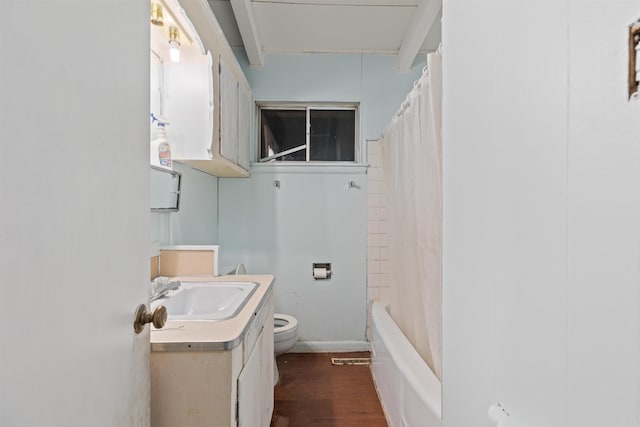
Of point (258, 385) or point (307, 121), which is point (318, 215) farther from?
point (258, 385)

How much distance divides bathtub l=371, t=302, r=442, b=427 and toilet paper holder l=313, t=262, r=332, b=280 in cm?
60

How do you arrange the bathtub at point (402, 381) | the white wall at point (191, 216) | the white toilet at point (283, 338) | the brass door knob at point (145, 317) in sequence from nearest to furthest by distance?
the brass door knob at point (145, 317), the bathtub at point (402, 381), the white wall at point (191, 216), the white toilet at point (283, 338)

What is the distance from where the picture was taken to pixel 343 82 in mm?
2955

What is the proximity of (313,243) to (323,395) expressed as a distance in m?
1.17

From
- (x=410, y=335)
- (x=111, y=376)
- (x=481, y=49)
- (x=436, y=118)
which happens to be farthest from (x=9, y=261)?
(x=410, y=335)

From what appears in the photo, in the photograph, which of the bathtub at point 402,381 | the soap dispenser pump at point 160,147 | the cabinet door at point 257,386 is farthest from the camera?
the soap dispenser pump at point 160,147

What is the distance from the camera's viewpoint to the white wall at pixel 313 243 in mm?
2912

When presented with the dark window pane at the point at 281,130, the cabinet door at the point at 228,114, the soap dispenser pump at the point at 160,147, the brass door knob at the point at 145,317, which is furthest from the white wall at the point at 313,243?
the brass door knob at the point at 145,317

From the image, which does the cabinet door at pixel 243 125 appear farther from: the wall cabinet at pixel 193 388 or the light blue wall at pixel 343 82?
the wall cabinet at pixel 193 388

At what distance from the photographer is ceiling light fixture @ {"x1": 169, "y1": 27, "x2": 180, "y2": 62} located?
155cm

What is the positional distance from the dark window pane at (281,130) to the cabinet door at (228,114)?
82cm

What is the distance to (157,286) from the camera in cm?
155

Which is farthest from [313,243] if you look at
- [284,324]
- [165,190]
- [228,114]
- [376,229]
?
[165,190]

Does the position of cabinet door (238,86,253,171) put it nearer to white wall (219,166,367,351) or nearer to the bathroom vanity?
white wall (219,166,367,351)
